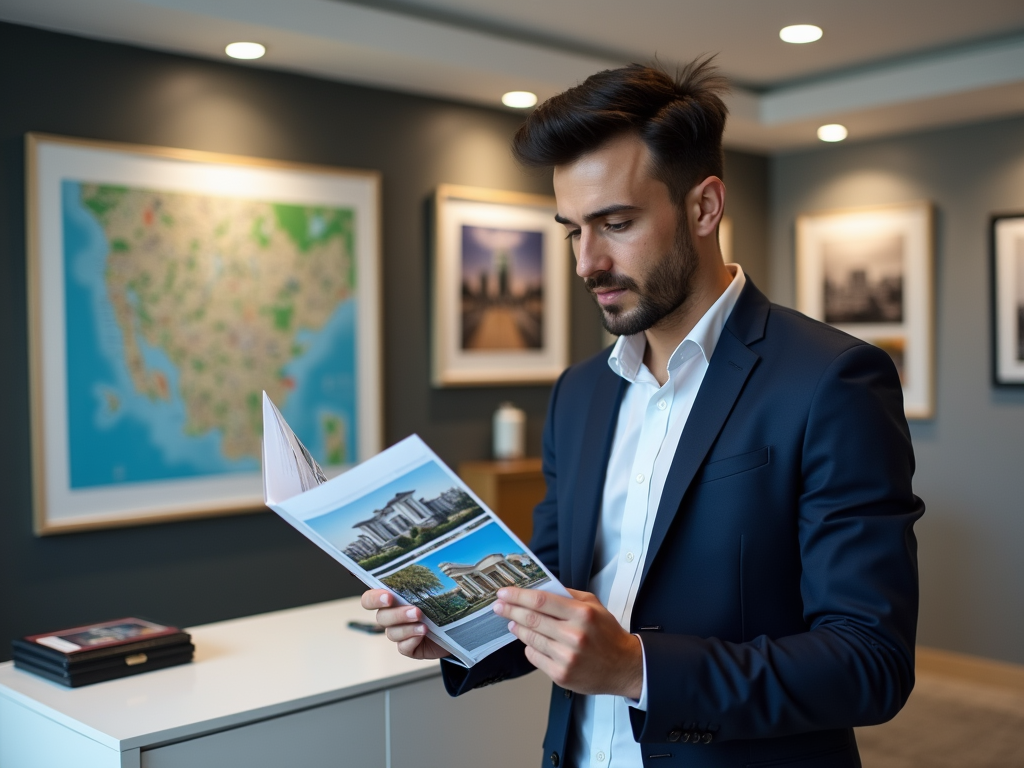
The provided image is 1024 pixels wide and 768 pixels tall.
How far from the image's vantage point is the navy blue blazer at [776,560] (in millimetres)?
1254

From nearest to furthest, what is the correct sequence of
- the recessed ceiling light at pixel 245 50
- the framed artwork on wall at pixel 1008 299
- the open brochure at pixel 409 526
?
the open brochure at pixel 409 526 → the recessed ceiling light at pixel 245 50 → the framed artwork on wall at pixel 1008 299

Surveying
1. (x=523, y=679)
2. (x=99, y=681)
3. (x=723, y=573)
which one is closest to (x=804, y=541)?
(x=723, y=573)

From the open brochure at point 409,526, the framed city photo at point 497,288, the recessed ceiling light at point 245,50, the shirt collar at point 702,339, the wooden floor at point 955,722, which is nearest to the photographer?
the open brochure at point 409,526

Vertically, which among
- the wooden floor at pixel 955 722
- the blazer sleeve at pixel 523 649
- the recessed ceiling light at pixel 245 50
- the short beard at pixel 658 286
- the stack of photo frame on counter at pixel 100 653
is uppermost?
the recessed ceiling light at pixel 245 50

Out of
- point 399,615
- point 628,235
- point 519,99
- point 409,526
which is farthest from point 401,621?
point 519,99

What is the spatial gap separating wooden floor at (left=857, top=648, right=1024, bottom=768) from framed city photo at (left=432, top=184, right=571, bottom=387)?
2141 mm

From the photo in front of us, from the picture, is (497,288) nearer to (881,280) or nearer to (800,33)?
(800,33)

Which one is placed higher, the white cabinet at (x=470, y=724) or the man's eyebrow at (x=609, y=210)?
the man's eyebrow at (x=609, y=210)

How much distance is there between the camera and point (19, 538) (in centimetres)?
326

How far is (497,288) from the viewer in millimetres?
4539

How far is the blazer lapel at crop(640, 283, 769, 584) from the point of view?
1.43 m

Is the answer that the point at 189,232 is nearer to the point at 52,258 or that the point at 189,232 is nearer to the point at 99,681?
the point at 52,258

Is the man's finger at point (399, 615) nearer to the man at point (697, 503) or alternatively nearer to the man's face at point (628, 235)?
the man at point (697, 503)

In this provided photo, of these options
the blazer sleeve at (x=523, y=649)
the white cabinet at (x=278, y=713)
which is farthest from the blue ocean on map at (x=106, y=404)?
the blazer sleeve at (x=523, y=649)
